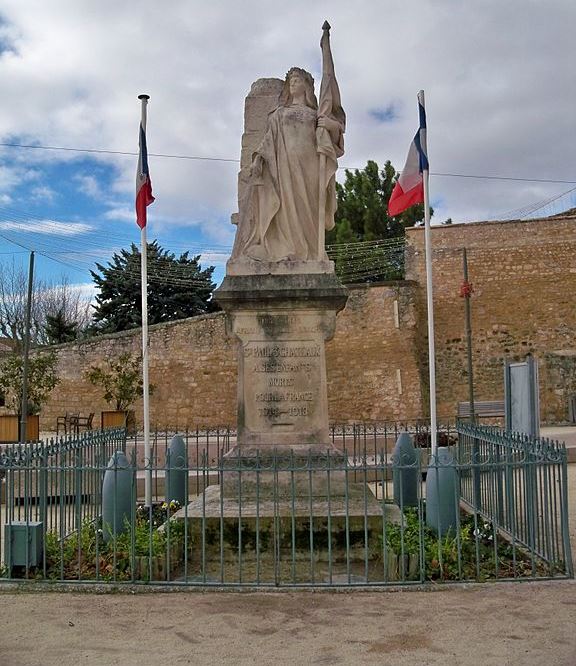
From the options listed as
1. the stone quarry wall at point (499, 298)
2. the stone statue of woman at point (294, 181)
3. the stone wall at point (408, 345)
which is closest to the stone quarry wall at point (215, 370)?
the stone wall at point (408, 345)

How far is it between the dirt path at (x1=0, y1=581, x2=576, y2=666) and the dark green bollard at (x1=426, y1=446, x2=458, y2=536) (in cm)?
100

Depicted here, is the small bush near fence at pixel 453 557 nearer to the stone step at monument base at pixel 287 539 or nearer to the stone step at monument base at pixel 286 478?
the stone step at monument base at pixel 287 539

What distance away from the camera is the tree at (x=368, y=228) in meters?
30.3

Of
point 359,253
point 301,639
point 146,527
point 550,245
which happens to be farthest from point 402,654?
point 359,253

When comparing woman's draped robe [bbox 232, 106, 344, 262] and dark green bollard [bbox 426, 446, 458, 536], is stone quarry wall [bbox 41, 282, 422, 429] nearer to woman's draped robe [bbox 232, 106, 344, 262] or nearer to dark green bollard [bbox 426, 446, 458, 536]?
woman's draped robe [bbox 232, 106, 344, 262]

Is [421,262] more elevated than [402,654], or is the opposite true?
[421,262]

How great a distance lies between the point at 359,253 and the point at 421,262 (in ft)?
14.7

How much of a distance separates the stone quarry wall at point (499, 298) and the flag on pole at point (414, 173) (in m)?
17.4

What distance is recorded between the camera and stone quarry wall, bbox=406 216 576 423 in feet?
85.3

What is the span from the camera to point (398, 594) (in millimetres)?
5254

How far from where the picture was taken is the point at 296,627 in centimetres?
458

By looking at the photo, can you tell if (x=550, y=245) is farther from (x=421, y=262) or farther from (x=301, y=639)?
(x=301, y=639)

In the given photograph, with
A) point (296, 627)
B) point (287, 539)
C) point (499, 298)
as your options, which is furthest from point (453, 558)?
point (499, 298)

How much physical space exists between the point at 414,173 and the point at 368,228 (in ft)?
76.6
